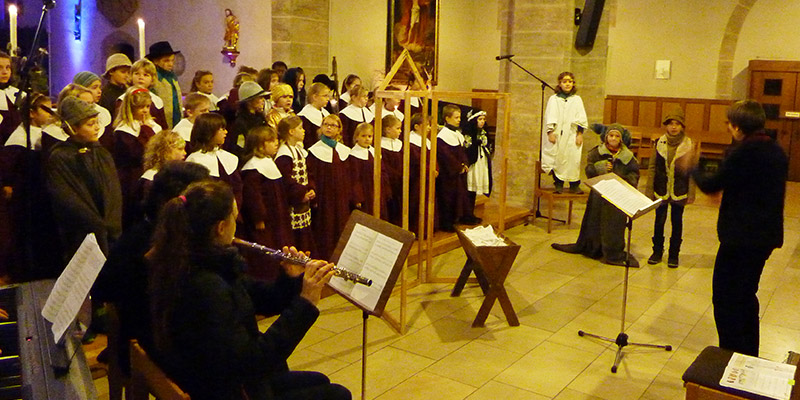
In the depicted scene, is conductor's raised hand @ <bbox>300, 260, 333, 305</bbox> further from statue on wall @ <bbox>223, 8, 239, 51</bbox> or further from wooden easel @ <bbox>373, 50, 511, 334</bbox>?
statue on wall @ <bbox>223, 8, 239, 51</bbox>

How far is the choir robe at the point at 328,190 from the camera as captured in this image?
17.8 feet

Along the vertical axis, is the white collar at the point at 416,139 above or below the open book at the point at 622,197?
above

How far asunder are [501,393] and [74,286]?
2309 mm

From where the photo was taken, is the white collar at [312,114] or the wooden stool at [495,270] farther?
the white collar at [312,114]

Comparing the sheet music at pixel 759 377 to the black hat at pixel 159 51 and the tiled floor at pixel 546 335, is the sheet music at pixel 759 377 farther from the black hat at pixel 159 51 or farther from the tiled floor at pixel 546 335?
the black hat at pixel 159 51

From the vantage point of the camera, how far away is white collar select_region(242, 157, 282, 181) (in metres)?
4.81

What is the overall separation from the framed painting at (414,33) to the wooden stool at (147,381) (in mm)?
8559

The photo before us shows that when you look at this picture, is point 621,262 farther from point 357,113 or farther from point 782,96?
point 782,96

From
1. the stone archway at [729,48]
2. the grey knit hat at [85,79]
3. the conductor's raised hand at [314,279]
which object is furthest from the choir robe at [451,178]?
the stone archway at [729,48]

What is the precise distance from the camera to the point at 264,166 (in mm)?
4840

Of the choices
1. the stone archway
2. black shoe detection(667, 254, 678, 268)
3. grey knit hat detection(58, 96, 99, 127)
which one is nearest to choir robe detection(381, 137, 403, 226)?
black shoe detection(667, 254, 678, 268)

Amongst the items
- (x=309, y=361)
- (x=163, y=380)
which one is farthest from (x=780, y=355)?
(x=163, y=380)

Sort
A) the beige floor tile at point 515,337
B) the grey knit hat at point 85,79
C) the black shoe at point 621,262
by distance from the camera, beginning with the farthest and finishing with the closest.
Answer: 1. the black shoe at point 621,262
2. the grey knit hat at point 85,79
3. the beige floor tile at point 515,337

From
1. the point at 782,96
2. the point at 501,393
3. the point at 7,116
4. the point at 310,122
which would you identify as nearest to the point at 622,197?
the point at 501,393
